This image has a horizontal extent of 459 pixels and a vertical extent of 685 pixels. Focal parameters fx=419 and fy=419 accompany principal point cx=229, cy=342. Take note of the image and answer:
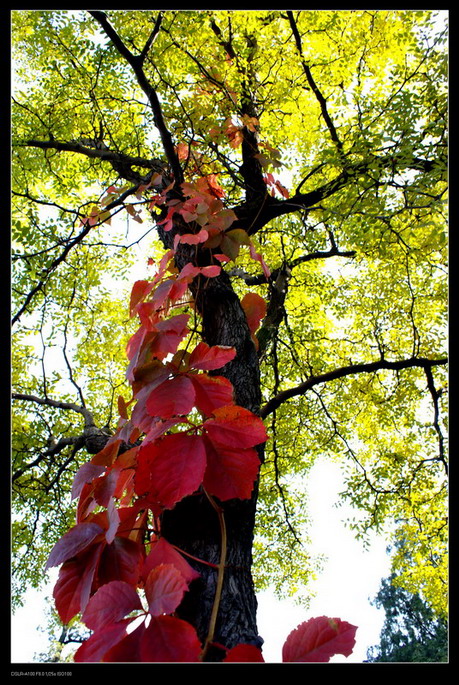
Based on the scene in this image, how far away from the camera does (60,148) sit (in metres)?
2.64

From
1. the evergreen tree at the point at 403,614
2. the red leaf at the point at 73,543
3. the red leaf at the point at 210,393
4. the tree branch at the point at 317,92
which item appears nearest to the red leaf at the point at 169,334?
the red leaf at the point at 210,393

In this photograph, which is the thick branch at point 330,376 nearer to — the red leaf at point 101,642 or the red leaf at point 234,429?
the red leaf at point 234,429

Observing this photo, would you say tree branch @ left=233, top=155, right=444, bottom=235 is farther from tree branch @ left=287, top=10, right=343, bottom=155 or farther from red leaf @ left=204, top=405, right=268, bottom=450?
red leaf @ left=204, top=405, right=268, bottom=450

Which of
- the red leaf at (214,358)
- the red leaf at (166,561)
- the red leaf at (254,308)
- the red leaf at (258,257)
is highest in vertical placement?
the red leaf at (258,257)

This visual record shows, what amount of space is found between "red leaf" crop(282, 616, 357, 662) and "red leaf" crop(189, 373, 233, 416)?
0.33 meters

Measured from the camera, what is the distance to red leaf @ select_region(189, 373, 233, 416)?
71 centimetres

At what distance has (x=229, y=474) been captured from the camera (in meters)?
0.67

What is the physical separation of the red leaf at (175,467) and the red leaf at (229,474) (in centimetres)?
4

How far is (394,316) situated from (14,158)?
3.30 metres

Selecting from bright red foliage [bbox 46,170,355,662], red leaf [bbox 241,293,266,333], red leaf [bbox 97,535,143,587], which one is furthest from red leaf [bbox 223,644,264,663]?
red leaf [bbox 241,293,266,333]

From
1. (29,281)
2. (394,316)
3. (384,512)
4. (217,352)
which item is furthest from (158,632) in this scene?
(394,316)

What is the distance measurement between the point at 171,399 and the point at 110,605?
0.94 feet

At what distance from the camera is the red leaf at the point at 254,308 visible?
1.37 meters

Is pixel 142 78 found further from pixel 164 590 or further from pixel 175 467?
pixel 164 590
